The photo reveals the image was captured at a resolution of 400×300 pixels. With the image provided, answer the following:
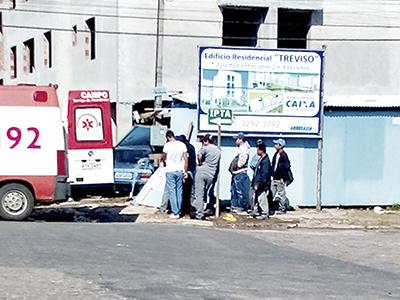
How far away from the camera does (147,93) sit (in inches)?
1223

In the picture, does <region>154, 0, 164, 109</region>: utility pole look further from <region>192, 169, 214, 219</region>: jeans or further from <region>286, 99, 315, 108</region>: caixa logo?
<region>192, 169, 214, 219</region>: jeans

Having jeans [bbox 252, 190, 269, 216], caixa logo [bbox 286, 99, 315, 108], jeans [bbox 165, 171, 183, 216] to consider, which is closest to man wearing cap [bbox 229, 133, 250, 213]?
jeans [bbox 252, 190, 269, 216]

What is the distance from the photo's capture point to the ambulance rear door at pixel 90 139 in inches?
897

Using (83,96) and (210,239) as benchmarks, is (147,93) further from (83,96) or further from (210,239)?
(210,239)

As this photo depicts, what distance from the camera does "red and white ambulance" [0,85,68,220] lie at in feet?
56.0

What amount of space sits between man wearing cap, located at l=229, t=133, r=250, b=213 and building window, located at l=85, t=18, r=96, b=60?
48.6ft

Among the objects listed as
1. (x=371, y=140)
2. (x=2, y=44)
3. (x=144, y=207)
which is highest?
(x=2, y=44)

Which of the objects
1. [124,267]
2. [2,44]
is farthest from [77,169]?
[2,44]

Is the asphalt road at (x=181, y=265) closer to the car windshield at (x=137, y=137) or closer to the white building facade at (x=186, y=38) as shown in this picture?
the car windshield at (x=137, y=137)

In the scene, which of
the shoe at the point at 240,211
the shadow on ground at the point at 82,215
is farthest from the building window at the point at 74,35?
the shoe at the point at 240,211

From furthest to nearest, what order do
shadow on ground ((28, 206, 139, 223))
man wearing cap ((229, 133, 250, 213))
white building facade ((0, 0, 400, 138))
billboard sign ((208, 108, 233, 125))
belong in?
white building facade ((0, 0, 400, 138))
billboard sign ((208, 108, 233, 125))
shadow on ground ((28, 206, 139, 223))
man wearing cap ((229, 133, 250, 213))

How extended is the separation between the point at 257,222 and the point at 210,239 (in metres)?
3.98

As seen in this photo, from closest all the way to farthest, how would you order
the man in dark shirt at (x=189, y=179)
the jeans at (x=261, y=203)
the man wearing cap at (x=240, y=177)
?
the jeans at (x=261, y=203)
the man in dark shirt at (x=189, y=179)
the man wearing cap at (x=240, y=177)

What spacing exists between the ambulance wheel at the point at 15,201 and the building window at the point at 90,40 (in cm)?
A: 1656
